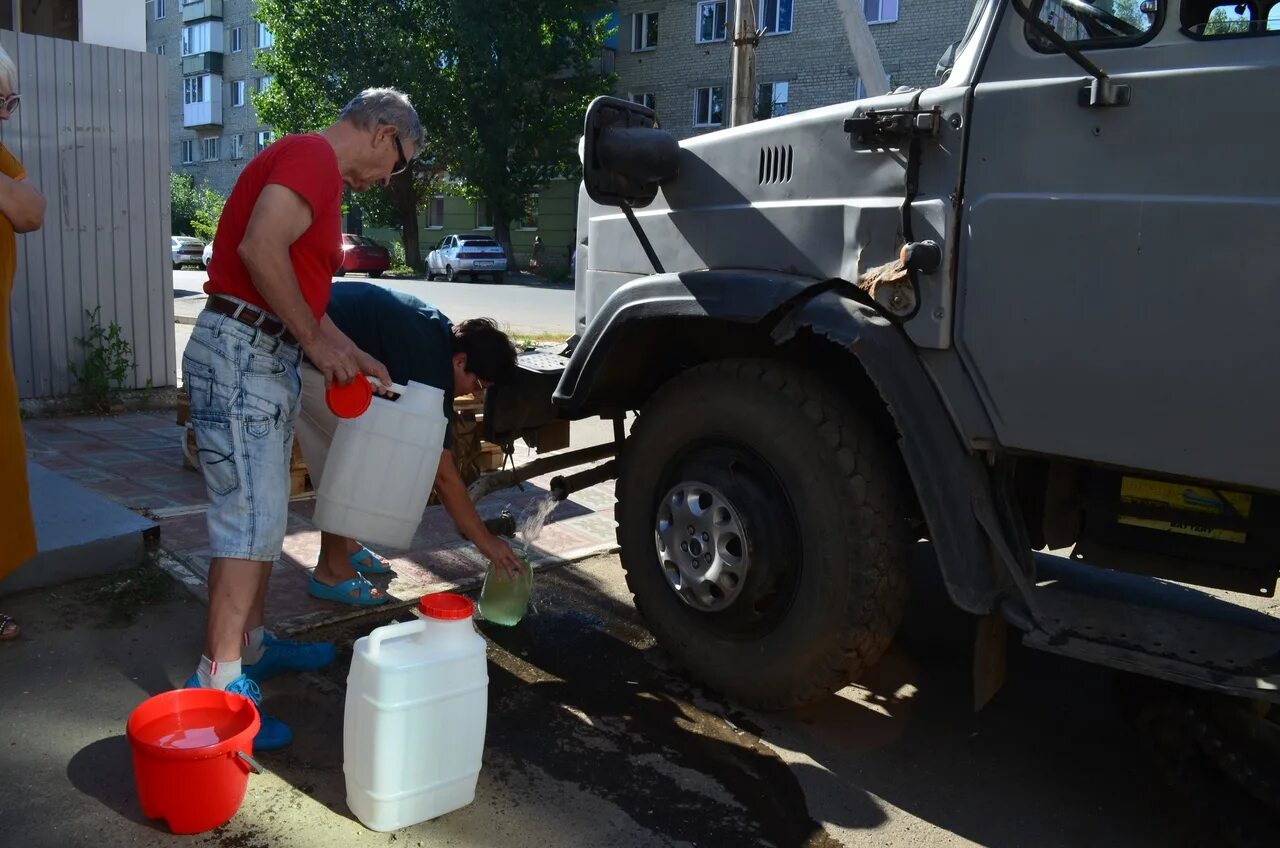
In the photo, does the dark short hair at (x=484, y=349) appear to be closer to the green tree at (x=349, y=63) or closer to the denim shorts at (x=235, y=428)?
the denim shorts at (x=235, y=428)

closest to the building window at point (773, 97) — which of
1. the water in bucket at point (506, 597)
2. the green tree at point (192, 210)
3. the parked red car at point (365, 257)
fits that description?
the parked red car at point (365, 257)

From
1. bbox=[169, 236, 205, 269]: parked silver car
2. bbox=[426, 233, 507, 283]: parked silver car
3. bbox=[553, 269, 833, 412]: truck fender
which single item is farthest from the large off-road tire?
bbox=[169, 236, 205, 269]: parked silver car

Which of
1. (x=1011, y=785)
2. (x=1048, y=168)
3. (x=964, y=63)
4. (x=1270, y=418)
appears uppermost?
(x=964, y=63)

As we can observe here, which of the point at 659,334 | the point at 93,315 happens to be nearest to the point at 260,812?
the point at 659,334

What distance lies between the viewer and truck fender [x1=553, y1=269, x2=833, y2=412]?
318 cm

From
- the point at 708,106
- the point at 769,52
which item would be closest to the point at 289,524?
the point at 769,52

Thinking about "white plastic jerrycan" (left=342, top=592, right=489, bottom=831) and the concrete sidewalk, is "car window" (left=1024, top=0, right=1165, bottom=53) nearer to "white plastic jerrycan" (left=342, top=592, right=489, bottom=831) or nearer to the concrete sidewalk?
"white plastic jerrycan" (left=342, top=592, right=489, bottom=831)

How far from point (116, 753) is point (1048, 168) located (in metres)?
2.94

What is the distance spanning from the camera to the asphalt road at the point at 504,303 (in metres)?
16.1

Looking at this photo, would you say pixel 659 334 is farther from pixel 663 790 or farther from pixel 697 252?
pixel 663 790

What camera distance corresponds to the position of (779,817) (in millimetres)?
2881

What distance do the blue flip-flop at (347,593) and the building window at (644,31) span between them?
110 feet

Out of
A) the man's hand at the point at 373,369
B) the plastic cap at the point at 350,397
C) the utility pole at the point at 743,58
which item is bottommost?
the plastic cap at the point at 350,397

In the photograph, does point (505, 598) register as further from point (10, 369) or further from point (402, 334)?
point (10, 369)
